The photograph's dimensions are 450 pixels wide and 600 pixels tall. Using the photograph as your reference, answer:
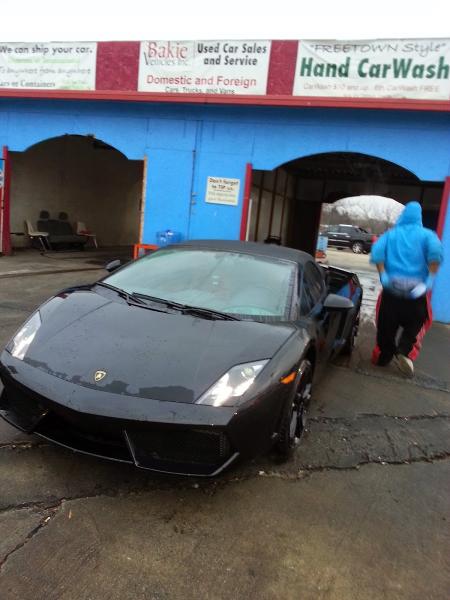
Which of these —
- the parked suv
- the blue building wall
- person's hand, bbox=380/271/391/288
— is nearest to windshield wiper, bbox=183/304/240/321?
person's hand, bbox=380/271/391/288

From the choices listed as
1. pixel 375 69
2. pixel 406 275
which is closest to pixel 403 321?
pixel 406 275

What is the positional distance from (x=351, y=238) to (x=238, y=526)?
30613 millimetres

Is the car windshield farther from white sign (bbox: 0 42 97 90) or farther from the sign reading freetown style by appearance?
white sign (bbox: 0 42 97 90)

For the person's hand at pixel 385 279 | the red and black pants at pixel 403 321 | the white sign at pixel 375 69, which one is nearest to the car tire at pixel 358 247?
the white sign at pixel 375 69

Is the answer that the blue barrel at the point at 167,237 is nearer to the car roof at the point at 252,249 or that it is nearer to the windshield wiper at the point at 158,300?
the car roof at the point at 252,249

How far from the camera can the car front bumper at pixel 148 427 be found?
2.33 metres

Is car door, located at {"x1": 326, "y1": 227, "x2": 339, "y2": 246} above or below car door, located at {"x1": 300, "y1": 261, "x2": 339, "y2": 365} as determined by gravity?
below

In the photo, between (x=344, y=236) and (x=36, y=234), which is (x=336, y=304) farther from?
(x=344, y=236)

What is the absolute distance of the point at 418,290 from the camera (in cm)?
504

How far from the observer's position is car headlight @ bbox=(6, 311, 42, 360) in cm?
282

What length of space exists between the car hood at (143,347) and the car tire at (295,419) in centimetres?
40

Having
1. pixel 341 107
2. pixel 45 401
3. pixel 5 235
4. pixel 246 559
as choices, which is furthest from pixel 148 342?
pixel 5 235

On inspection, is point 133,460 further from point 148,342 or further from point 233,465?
point 148,342

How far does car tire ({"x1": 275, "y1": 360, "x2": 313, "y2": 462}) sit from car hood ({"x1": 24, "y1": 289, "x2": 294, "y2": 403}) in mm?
399
